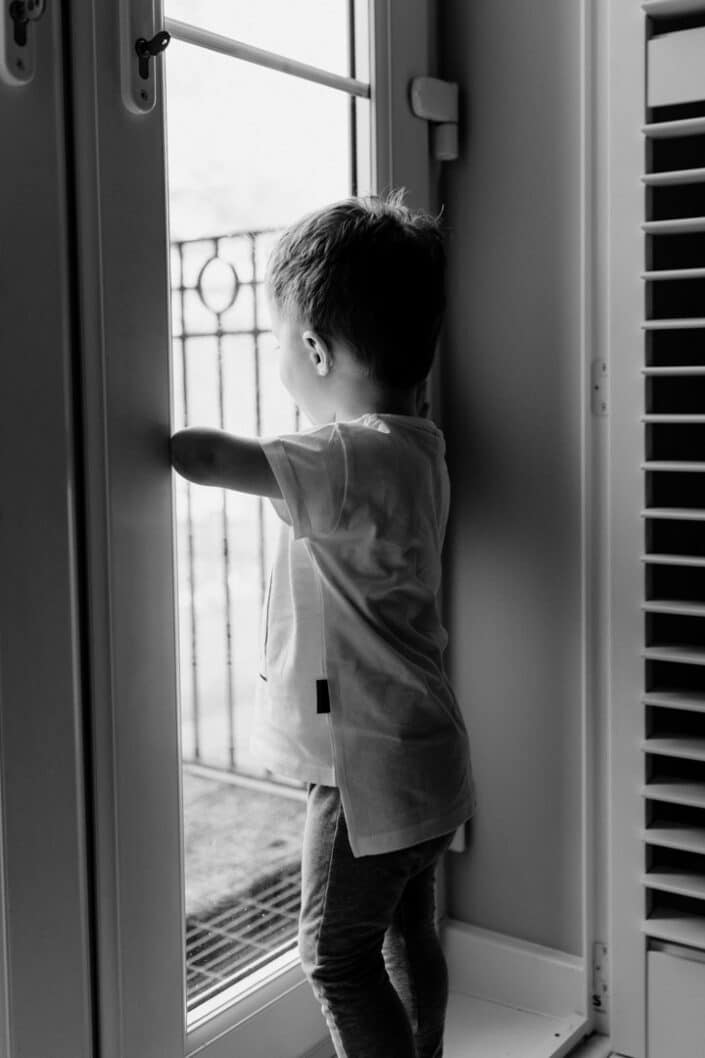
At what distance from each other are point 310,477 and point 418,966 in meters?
0.59

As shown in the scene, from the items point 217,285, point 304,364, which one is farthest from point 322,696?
point 217,285

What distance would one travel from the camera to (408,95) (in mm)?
1557

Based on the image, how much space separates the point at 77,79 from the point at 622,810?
1.08 metres

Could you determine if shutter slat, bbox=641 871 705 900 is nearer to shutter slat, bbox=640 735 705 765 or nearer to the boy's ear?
shutter slat, bbox=640 735 705 765

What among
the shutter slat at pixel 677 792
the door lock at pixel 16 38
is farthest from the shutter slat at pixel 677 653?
the door lock at pixel 16 38

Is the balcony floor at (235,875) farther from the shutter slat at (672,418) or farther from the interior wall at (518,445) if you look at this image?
the shutter slat at (672,418)

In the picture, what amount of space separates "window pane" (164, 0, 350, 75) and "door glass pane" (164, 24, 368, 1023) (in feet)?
0.11

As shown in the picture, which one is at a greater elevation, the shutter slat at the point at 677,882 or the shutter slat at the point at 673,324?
the shutter slat at the point at 673,324

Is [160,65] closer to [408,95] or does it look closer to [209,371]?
[209,371]

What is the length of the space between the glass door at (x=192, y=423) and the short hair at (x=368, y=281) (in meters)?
0.13

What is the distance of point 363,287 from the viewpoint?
1.14 m

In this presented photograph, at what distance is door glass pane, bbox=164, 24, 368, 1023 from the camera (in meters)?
1.26

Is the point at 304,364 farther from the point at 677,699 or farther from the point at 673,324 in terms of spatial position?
the point at 677,699

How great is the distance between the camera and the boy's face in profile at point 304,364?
1.17 m
